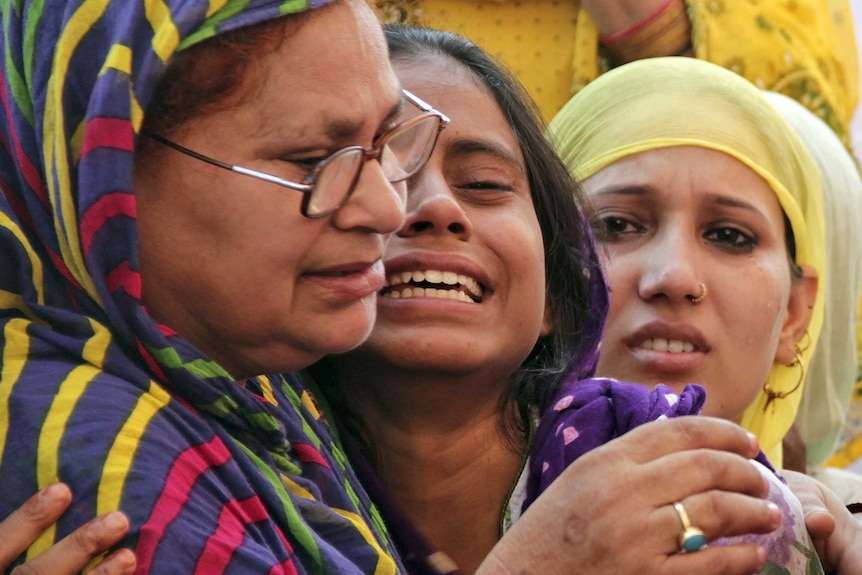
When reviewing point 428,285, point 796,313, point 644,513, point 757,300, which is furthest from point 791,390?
point 644,513

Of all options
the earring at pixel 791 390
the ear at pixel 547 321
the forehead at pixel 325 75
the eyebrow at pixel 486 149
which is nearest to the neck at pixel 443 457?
the ear at pixel 547 321

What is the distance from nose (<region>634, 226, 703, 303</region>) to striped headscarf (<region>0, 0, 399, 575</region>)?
1.42 metres

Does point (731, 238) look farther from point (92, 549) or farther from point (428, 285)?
point (92, 549)

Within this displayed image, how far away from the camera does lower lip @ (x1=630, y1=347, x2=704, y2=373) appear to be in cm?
312

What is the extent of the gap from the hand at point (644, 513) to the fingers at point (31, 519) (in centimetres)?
61

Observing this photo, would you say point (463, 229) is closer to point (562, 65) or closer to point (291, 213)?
point (291, 213)

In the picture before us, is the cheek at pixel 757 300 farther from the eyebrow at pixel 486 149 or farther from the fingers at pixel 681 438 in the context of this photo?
the fingers at pixel 681 438

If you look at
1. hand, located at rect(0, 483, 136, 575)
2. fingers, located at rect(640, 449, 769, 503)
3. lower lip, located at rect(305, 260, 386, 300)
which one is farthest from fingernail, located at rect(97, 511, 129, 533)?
fingers, located at rect(640, 449, 769, 503)

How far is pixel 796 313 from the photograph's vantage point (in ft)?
11.7

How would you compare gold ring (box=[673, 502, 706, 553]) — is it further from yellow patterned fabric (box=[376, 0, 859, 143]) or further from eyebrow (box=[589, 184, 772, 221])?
yellow patterned fabric (box=[376, 0, 859, 143])

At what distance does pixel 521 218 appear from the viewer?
2.48 meters

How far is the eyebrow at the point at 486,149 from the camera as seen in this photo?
2449mm

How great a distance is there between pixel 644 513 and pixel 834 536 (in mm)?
807

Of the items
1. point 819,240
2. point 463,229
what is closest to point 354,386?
point 463,229
